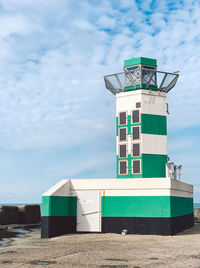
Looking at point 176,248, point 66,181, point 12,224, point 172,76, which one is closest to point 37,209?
point 12,224

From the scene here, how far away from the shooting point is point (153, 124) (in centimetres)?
2647

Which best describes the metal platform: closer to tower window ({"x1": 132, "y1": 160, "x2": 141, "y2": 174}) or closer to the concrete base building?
the concrete base building

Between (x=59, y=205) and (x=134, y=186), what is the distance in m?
5.09

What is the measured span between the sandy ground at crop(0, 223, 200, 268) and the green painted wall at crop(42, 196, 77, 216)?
289 cm

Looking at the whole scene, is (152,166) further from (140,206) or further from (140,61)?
(140,61)

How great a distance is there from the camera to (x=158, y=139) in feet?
86.8

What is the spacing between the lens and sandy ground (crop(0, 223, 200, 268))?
478 inches

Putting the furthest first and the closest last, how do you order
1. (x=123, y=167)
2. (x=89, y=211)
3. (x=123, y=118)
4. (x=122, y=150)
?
(x=123, y=118)
(x=122, y=150)
(x=123, y=167)
(x=89, y=211)

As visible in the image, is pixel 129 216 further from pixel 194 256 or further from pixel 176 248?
pixel 194 256

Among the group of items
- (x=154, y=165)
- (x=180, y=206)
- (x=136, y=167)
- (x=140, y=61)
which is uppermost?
(x=140, y=61)

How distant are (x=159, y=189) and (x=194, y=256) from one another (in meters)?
7.91

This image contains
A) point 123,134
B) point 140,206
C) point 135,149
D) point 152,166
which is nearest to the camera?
point 140,206

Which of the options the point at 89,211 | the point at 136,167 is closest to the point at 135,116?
the point at 136,167

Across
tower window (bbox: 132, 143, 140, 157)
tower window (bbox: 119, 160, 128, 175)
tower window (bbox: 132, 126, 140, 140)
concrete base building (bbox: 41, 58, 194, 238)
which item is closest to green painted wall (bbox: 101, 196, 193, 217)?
concrete base building (bbox: 41, 58, 194, 238)
